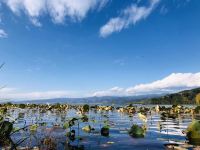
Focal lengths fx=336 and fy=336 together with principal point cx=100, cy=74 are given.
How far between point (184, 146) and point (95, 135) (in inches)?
197

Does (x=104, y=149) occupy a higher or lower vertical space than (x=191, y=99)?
lower

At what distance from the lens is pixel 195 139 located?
45.5ft

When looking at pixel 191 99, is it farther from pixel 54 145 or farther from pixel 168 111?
pixel 54 145

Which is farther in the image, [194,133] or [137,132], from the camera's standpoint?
[137,132]

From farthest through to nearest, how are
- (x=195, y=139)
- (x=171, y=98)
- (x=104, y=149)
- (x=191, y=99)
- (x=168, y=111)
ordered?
(x=171, y=98), (x=191, y=99), (x=168, y=111), (x=195, y=139), (x=104, y=149)

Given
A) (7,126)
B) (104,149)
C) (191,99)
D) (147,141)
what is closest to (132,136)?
(147,141)

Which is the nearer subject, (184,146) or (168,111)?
(184,146)

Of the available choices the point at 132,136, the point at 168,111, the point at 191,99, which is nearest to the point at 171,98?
the point at 191,99

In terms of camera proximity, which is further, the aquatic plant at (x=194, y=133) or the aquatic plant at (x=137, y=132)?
the aquatic plant at (x=137, y=132)

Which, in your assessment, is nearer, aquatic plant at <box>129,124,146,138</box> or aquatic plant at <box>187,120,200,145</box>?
aquatic plant at <box>187,120,200,145</box>

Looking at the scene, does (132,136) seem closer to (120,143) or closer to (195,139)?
(120,143)

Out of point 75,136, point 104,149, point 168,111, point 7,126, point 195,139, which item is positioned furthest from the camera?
point 168,111

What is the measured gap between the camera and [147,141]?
1467 cm

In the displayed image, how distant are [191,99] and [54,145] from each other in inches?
3360
